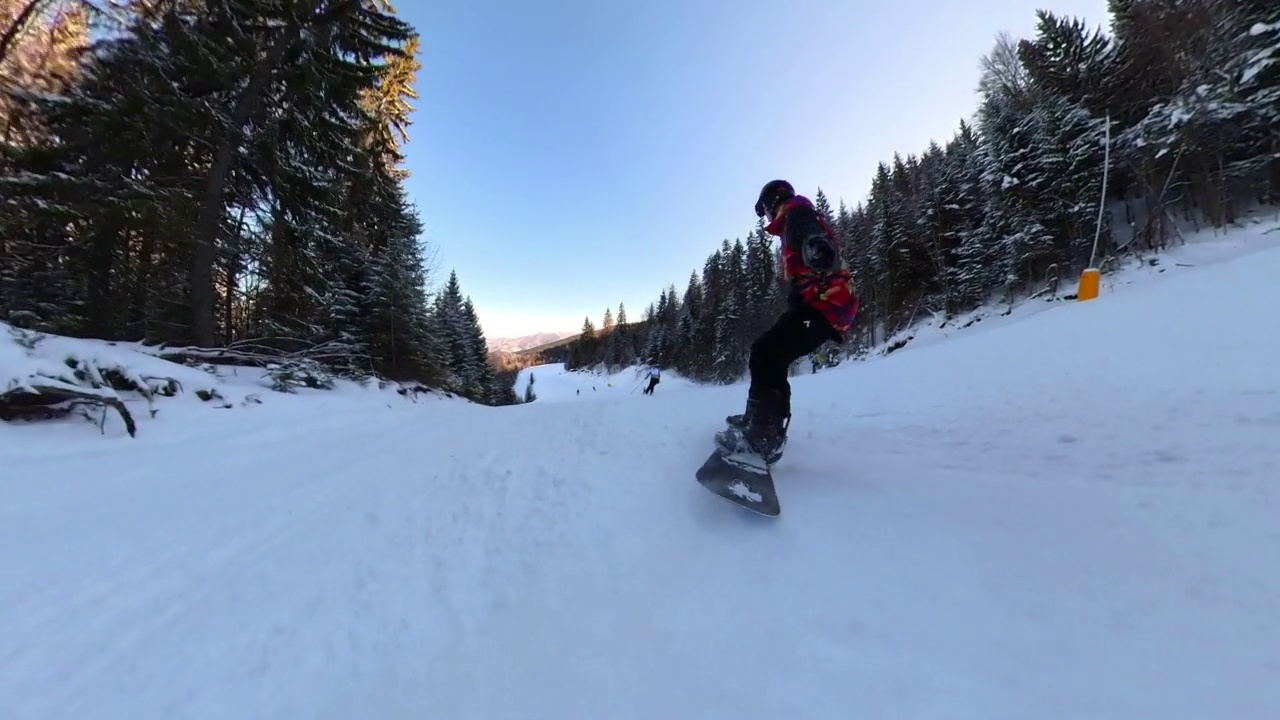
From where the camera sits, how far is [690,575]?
2.06 m

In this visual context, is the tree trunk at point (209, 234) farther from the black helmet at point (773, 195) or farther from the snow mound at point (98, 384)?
the black helmet at point (773, 195)

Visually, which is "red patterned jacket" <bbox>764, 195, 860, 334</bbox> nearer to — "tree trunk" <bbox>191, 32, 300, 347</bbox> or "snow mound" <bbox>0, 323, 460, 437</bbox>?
"snow mound" <bbox>0, 323, 460, 437</bbox>

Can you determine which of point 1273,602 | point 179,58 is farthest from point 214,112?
point 1273,602

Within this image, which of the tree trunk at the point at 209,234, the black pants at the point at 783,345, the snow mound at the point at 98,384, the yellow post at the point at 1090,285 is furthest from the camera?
the yellow post at the point at 1090,285

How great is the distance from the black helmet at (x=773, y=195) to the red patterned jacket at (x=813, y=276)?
0.18 metres

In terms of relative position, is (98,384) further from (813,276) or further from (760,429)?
(813,276)

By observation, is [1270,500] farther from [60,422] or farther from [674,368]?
[674,368]

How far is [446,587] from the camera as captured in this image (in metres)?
2.11

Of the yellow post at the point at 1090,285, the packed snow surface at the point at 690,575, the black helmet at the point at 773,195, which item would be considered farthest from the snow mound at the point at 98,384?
the yellow post at the point at 1090,285

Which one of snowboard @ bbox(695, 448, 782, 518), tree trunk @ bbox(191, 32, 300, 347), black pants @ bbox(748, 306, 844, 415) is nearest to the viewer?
snowboard @ bbox(695, 448, 782, 518)

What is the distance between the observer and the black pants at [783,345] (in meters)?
3.27

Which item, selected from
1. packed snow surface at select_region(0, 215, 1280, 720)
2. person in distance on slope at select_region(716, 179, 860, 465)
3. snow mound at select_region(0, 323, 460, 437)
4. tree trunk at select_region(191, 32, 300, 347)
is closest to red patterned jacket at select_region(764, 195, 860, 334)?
person in distance on slope at select_region(716, 179, 860, 465)

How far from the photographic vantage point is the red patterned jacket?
319 centimetres

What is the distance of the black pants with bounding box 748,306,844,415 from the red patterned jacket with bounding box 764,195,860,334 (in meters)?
0.07
